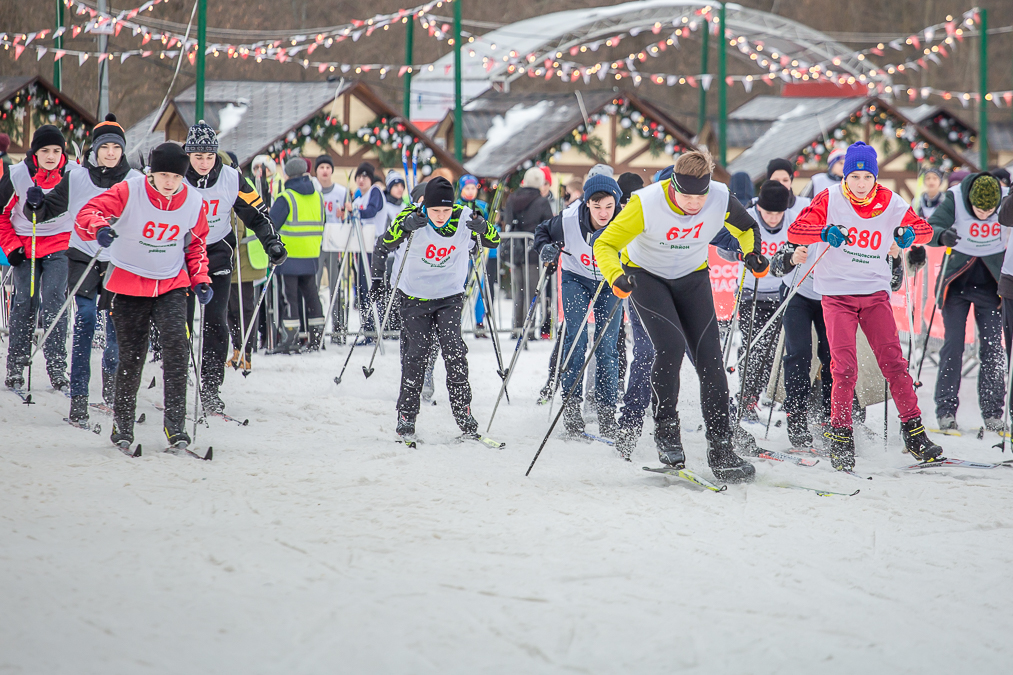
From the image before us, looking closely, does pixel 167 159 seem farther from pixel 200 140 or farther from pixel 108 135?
pixel 108 135

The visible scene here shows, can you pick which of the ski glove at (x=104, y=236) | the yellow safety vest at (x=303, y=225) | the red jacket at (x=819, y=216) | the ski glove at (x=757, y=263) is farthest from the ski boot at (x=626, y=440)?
the yellow safety vest at (x=303, y=225)

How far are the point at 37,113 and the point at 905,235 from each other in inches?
539

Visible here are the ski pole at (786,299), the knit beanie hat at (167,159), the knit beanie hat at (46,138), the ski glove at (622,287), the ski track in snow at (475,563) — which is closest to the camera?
the ski track in snow at (475,563)

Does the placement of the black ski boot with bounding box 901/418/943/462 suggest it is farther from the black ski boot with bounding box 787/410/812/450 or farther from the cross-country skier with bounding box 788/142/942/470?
the black ski boot with bounding box 787/410/812/450

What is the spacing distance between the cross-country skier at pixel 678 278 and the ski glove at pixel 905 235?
35.2 inches

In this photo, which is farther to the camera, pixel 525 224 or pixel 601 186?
pixel 525 224

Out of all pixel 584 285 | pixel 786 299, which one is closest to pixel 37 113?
pixel 584 285

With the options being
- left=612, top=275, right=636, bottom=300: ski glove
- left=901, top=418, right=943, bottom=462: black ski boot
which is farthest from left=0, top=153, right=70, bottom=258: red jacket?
left=901, top=418, right=943, bottom=462: black ski boot

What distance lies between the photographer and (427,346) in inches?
230

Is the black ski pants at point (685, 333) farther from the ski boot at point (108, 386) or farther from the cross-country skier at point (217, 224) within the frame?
the ski boot at point (108, 386)

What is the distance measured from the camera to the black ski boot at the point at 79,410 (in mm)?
5773

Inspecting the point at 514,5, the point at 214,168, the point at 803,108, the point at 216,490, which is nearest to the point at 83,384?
the point at 214,168

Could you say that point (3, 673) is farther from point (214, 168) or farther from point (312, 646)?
point (214, 168)

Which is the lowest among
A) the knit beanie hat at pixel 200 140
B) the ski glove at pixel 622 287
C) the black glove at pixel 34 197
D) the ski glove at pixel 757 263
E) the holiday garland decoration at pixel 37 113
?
the ski glove at pixel 622 287
